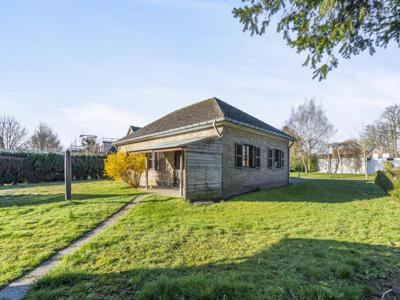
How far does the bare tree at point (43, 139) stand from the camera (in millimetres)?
39375

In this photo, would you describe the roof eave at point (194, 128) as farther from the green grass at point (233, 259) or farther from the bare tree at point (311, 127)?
the bare tree at point (311, 127)

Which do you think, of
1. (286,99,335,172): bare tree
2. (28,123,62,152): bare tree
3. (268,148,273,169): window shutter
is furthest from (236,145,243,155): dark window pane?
(28,123,62,152): bare tree

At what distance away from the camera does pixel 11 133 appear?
126ft

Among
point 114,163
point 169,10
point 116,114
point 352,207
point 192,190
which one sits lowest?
point 352,207

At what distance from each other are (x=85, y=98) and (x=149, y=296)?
54.5 feet

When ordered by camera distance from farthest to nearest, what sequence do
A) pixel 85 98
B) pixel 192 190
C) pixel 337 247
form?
pixel 85 98 < pixel 192 190 < pixel 337 247

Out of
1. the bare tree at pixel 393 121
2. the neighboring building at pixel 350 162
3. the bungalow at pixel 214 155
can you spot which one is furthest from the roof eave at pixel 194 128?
the bare tree at pixel 393 121

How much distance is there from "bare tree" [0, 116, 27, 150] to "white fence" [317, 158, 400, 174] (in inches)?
2084

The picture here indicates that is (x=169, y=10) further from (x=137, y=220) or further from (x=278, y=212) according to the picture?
(x=278, y=212)

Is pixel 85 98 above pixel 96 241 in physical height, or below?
above

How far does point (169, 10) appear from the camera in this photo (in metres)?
7.94

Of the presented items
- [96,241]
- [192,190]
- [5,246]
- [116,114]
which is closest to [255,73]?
[192,190]

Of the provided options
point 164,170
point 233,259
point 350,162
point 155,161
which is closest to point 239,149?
point 164,170

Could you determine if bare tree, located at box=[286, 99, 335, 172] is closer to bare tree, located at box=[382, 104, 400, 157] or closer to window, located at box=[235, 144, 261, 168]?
bare tree, located at box=[382, 104, 400, 157]
